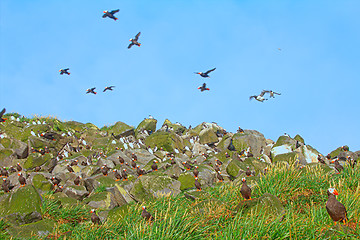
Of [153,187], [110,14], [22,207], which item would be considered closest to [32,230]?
[22,207]

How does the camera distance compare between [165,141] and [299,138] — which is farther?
[299,138]

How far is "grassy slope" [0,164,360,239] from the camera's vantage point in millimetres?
7949

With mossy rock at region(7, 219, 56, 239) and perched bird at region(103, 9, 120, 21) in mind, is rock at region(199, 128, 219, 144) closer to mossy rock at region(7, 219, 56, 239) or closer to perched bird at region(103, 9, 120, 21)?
perched bird at region(103, 9, 120, 21)

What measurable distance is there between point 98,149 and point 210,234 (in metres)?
24.8

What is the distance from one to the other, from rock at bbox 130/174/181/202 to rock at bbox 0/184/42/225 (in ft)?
14.7

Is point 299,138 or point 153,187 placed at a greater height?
point 299,138

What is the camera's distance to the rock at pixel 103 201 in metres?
15.1

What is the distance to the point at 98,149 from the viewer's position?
1248 inches

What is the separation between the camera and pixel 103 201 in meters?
15.3

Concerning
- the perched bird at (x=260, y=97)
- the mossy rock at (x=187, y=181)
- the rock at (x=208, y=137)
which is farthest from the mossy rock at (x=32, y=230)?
the rock at (x=208, y=137)

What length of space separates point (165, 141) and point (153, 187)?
16.7m

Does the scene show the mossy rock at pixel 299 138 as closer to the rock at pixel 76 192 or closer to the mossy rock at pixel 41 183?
the rock at pixel 76 192

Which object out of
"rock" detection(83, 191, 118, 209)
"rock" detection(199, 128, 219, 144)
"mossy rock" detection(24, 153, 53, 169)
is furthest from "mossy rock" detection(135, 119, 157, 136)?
"rock" detection(83, 191, 118, 209)

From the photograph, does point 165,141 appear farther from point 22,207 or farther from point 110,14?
point 22,207
